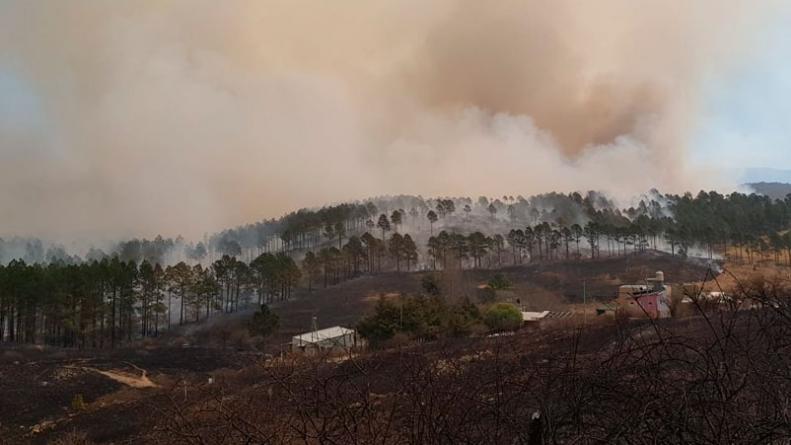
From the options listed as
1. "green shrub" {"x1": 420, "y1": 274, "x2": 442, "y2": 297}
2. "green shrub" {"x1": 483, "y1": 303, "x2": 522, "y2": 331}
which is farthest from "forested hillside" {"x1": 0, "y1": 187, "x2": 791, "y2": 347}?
"green shrub" {"x1": 483, "y1": 303, "x2": 522, "y2": 331}

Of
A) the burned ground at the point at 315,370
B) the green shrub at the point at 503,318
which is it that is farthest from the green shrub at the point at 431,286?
the green shrub at the point at 503,318

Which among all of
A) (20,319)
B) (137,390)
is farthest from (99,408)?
(20,319)

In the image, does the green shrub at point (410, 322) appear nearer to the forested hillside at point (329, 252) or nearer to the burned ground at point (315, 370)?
the burned ground at point (315, 370)

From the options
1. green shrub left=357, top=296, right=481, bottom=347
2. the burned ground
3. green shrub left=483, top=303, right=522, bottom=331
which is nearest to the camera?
the burned ground

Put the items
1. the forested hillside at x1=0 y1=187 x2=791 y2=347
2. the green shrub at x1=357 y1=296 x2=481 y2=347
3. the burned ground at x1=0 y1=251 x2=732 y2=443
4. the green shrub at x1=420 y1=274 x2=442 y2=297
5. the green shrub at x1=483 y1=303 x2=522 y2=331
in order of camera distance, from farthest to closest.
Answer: the green shrub at x1=420 y1=274 x2=442 y2=297 → the forested hillside at x1=0 y1=187 x2=791 y2=347 → the green shrub at x1=483 y1=303 x2=522 y2=331 → the green shrub at x1=357 y1=296 x2=481 y2=347 → the burned ground at x1=0 y1=251 x2=732 y2=443

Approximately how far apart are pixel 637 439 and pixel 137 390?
1230 inches

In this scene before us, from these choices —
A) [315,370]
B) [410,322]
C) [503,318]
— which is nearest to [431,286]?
[503,318]

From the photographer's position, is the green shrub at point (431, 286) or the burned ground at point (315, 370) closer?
the burned ground at point (315, 370)

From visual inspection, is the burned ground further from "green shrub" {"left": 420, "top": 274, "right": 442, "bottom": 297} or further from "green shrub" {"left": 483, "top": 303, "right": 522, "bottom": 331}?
"green shrub" {"left": 483, "top": 303, "right": 522, "bottom": 331}

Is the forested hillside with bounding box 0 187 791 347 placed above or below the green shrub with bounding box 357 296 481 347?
above

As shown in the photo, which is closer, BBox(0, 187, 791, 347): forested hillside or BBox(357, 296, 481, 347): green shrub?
BBox(357, 296, 481, 347): green shrub

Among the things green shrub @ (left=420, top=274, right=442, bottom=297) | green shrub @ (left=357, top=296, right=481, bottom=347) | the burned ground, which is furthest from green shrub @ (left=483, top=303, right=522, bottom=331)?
green shrub @ (left=420, top=274, right=442, bottom=297)

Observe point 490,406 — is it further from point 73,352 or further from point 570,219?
point 570,219

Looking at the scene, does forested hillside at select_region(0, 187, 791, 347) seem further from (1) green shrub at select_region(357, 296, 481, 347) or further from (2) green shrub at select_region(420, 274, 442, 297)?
(1) green shrub at select_region(357, 296, 481, 347)
